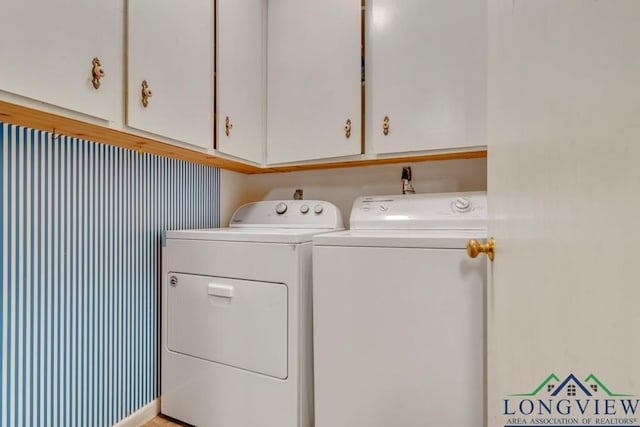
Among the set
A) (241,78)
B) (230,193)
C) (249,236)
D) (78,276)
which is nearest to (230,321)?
(249,236)

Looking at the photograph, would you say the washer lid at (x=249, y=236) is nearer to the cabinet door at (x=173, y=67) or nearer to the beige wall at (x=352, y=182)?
the cabinet door at (x=173, y=67)

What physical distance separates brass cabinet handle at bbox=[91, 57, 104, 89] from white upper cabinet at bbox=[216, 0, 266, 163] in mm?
560

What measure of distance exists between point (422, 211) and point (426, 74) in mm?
652

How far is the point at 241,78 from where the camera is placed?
1671mm

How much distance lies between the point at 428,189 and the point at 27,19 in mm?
1726

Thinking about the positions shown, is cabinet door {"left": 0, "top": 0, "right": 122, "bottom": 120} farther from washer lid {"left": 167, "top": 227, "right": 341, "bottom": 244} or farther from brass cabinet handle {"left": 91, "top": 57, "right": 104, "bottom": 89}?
washer lid {"left": 167, "top": 227, "right": 341, "bottom": 244}

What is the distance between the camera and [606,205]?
223mm

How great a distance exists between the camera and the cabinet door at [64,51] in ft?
2.69

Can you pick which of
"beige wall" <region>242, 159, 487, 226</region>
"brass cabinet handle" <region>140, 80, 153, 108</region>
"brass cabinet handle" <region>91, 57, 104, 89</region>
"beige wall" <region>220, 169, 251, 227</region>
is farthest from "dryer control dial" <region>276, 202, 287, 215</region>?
"brass cabinet handle" <region>91, 57, 104, 89</region>

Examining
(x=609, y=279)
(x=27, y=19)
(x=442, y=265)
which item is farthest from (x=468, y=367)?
(x=27, y=19)

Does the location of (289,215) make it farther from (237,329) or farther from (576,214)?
(576,214)

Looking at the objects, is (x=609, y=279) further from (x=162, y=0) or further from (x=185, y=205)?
(x=185, y=205)

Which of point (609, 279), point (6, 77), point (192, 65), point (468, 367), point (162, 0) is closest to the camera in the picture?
point (609, 279)

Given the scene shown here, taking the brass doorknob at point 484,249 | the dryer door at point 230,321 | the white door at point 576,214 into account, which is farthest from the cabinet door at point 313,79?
the white door at point 576,214
